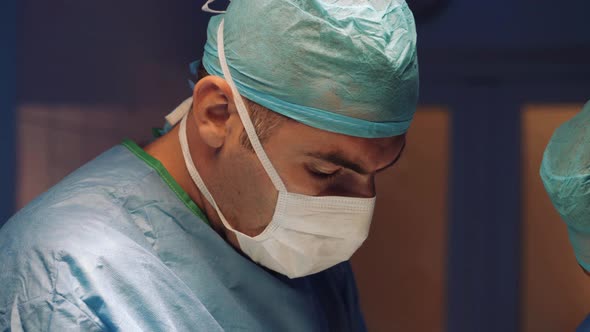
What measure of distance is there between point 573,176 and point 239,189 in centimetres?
65

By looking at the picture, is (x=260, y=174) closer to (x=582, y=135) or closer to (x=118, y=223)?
(x=118, y=223)

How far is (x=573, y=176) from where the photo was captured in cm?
145

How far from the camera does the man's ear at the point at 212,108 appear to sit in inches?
52.8

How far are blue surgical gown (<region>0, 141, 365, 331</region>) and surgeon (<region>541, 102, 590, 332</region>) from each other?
1.84 ft

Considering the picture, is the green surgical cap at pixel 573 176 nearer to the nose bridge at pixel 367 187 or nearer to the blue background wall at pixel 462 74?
the blue background wall at pixel 462 74

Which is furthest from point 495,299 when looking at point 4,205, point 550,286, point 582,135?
point 4,205

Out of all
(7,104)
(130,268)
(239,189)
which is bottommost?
(130,268)

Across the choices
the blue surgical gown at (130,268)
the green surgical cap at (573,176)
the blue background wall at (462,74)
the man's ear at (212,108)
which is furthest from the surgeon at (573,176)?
the man's ear at (212,108)

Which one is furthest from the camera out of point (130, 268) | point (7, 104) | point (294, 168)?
point (7, 104)

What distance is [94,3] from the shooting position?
6.01 ft

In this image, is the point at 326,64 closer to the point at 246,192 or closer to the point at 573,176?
the point at 246,192

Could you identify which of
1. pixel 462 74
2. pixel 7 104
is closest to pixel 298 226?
pixel 462 74

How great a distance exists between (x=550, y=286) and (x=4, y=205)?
4.44 feet

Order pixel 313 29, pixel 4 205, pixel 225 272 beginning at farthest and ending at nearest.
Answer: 1. pixel 4 205
2. pixel 225 272
3. pixel 313 29
